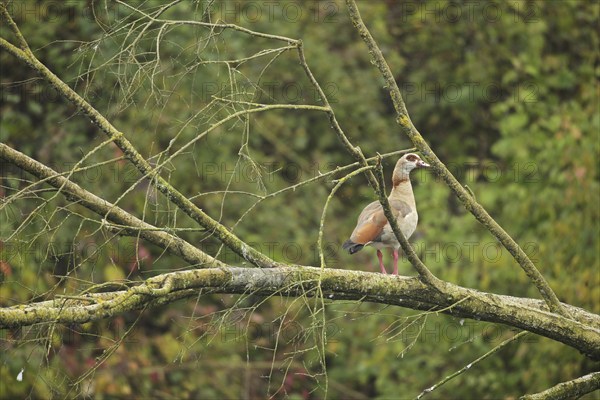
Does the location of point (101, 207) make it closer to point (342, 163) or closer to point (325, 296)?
point (325, 296)

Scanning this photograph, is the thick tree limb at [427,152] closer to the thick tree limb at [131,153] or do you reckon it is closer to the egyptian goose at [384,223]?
the thick tree limb at [131,153]

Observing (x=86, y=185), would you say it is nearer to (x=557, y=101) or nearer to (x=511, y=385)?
(x=511, y=385)

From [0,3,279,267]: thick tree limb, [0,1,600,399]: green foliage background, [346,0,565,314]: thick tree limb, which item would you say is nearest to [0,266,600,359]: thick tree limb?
[346,0,565,314]: thick tree limb

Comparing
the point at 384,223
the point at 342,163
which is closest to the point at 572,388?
the point at 384,223

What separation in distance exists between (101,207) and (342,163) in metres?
8.21

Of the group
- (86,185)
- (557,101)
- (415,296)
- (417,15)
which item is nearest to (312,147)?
(417,15)

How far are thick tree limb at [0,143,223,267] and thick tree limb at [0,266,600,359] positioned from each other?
0.24m

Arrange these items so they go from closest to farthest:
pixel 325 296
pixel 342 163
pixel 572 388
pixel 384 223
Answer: pixel 325 296 → pixel 572 388 → pixel 384 223 → pixel 342 163

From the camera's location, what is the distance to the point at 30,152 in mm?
9008

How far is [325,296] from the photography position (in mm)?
4340

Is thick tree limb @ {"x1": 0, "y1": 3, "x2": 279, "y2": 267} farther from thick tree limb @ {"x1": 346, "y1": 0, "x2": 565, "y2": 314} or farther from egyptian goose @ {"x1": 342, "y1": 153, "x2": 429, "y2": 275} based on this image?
egyptian goose @ {"x1": 342, "y1": 153, "x2": 429, "y2": 275}

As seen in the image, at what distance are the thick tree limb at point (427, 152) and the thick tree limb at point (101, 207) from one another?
3.35 ft

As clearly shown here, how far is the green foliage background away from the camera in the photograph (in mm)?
8438

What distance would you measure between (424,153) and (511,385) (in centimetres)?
502
